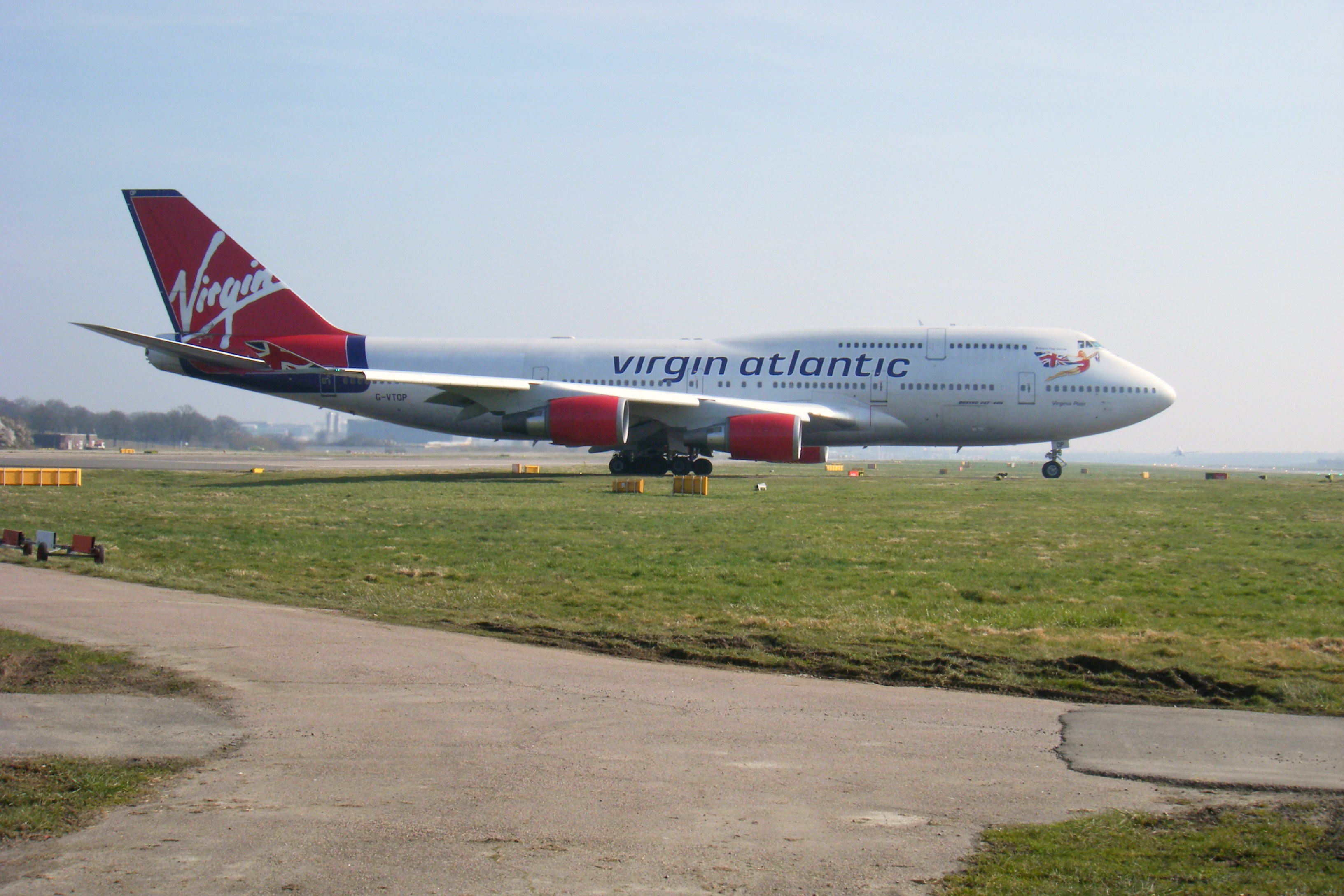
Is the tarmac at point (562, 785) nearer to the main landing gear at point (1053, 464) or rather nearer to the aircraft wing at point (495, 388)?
the aircraft wing at point (495, 388)

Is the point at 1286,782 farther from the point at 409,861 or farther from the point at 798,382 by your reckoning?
the point at 798,382

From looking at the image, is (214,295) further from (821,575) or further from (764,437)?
(821,575)

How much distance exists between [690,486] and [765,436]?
5.47 metres

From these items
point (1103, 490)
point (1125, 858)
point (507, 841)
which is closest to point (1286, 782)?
point (1125, 858)

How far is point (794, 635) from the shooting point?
9992 mm

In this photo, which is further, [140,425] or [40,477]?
[140,425]

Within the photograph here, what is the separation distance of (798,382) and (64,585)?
27.5 metres

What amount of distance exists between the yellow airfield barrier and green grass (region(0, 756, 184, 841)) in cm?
2669

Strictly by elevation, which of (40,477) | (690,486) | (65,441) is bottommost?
(40,477)

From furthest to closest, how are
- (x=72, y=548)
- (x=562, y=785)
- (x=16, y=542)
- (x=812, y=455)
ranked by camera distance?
(x=812, y=455) < (x=16, y=542) < (x=72, y=548) < (x=562, y=785)

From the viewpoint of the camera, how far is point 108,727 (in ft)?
21.2

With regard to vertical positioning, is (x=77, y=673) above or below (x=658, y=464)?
below

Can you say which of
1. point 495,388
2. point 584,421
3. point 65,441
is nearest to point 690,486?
point 584,421

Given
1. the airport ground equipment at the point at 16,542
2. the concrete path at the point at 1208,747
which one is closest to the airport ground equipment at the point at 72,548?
the airport ground equipment at the point at 16,542
